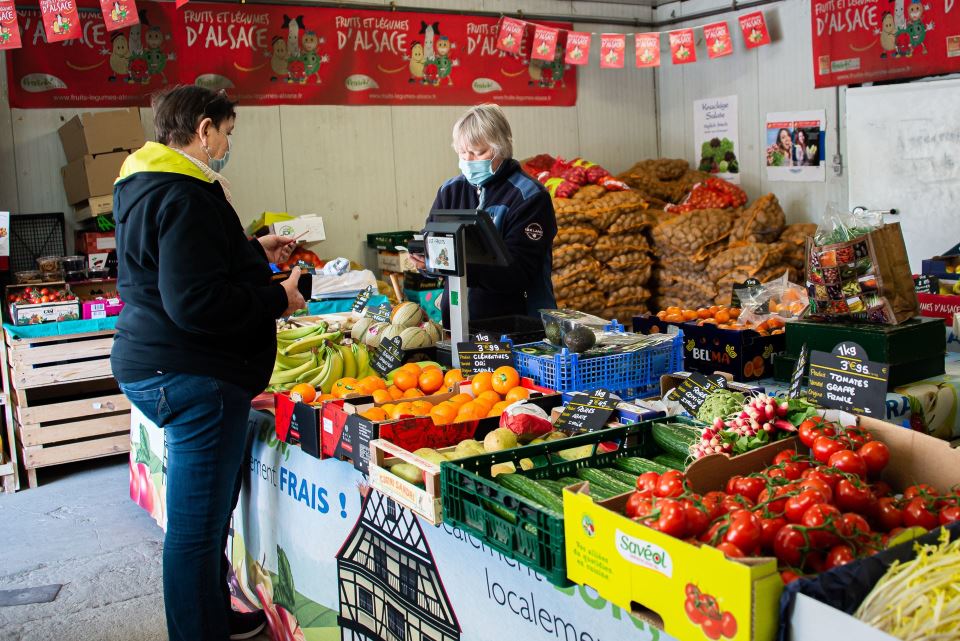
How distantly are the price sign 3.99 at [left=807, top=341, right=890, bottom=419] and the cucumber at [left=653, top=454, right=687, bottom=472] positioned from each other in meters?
0.55

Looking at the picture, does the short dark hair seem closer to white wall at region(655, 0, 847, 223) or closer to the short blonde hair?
the short blonde hair

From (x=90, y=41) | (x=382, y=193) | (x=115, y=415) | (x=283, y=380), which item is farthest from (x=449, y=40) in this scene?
(x=283, y=380)

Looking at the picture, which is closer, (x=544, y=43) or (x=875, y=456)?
(x=875, y=456)

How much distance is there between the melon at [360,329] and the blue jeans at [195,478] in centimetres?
124

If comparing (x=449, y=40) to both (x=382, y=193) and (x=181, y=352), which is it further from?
(x=181, y=352)

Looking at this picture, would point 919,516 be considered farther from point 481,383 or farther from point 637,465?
point 481,383

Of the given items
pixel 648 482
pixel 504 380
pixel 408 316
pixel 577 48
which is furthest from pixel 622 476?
pixel 577 48

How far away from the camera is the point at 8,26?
5.43 meters

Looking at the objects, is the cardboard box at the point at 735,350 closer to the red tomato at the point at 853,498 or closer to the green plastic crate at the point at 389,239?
the red tomato at the point at 853,498

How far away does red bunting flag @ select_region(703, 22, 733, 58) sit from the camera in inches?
317

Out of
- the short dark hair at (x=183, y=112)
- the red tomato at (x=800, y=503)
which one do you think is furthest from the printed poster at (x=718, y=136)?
the red tomato at (x=800, y=503)

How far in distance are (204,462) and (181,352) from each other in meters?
0.34

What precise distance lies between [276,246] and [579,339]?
1199mm

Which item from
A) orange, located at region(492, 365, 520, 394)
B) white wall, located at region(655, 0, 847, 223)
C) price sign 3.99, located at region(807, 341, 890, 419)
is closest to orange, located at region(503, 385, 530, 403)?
orange, located at region(492, 365, 520, 394)
